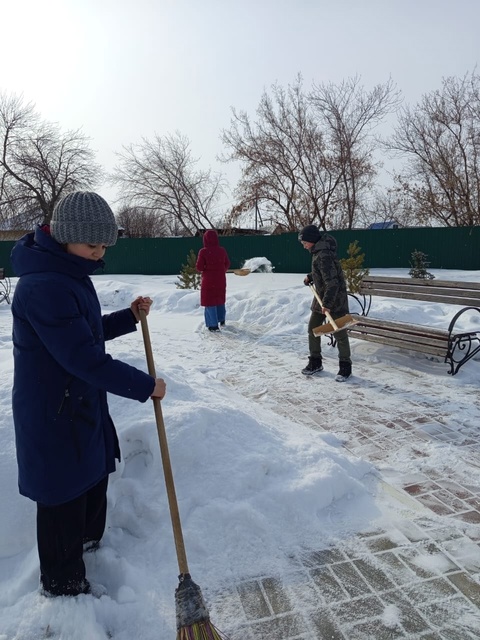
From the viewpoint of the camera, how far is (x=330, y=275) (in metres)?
5.40

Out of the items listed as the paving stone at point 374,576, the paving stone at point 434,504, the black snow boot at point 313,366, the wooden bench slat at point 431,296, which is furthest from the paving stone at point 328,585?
the wooden bench slat at point 431,296

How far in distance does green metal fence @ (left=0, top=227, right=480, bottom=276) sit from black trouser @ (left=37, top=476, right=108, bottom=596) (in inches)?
691

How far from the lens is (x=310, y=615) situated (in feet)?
7.01

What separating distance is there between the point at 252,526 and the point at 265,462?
477 millimetres

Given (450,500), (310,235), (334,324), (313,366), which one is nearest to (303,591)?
(450,500)

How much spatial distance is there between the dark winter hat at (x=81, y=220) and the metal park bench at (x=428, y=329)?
4.51 metres

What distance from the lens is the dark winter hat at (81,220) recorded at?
1.94 meters

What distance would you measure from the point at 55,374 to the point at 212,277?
6625 mm

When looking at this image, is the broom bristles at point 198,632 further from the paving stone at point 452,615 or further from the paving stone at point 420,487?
the paving stone at point 420,487

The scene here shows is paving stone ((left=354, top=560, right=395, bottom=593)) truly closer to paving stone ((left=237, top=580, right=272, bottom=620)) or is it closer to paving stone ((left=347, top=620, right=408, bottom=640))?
paving stone ((left=347, top=620, right=408, bottom=640))

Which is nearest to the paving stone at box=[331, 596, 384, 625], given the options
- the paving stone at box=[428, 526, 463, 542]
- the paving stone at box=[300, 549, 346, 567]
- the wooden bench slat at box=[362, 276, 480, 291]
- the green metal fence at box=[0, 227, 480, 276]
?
the paving stone at box=[300, 549, 346, 567]

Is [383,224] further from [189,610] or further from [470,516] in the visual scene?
[189,610]

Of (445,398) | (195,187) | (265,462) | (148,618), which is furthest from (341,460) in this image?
(195,187)

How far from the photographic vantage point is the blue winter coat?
1.83 meters
